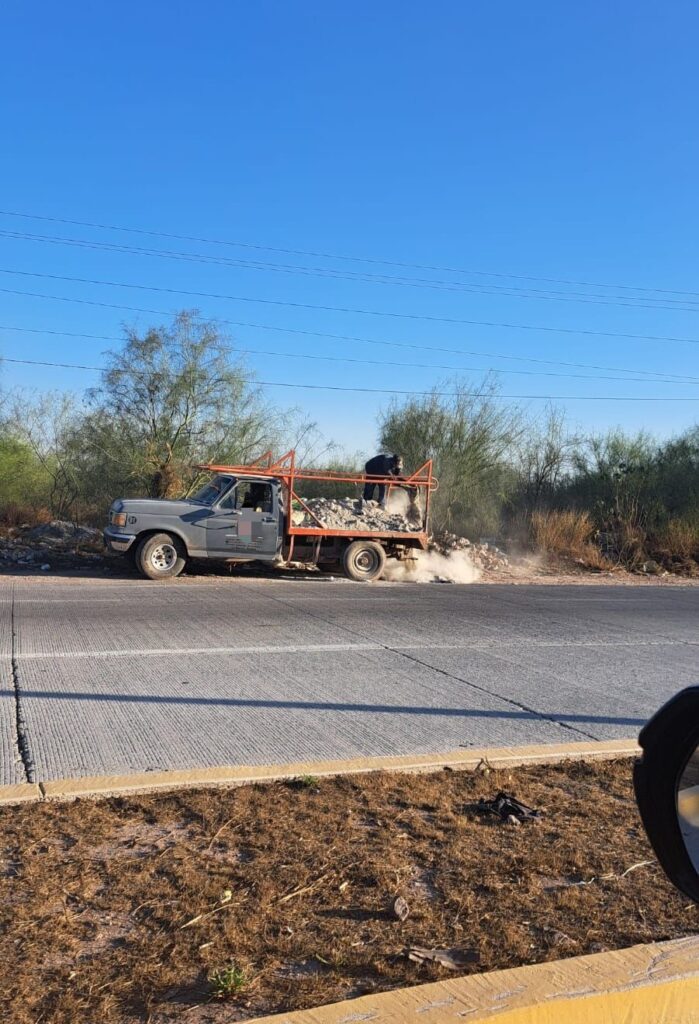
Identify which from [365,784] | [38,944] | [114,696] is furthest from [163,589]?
[38,944]

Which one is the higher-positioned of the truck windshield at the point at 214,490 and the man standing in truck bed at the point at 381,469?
the man standing in truck bed at the point at 381,469

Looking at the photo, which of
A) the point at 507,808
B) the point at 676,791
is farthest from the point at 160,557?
the point at 676,791

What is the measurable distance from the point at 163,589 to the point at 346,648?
603cm

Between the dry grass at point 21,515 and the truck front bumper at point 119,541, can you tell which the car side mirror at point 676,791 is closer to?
the truck front bumper at point 119,541

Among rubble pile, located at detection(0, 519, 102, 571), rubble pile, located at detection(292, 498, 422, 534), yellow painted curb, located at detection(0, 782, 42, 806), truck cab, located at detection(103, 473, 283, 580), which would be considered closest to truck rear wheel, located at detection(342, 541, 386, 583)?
rubble pile, located at detection(292, 498, 422, 534)

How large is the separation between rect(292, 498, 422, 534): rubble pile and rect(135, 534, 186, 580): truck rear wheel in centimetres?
237

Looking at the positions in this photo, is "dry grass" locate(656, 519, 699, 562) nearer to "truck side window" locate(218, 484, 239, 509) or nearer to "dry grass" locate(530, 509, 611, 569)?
"dry grass" locate(530, 509, 611, 569)

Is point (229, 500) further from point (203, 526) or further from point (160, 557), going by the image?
point (160, 557)

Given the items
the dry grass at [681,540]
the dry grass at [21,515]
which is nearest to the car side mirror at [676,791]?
the dry grass at [21,515]

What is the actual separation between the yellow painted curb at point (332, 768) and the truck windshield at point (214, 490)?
11.4 m

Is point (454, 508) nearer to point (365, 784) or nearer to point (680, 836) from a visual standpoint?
point (365, 784)

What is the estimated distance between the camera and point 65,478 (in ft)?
84.9

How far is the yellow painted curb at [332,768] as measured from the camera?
16.2ft

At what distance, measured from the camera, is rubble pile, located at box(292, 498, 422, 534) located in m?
17.9
